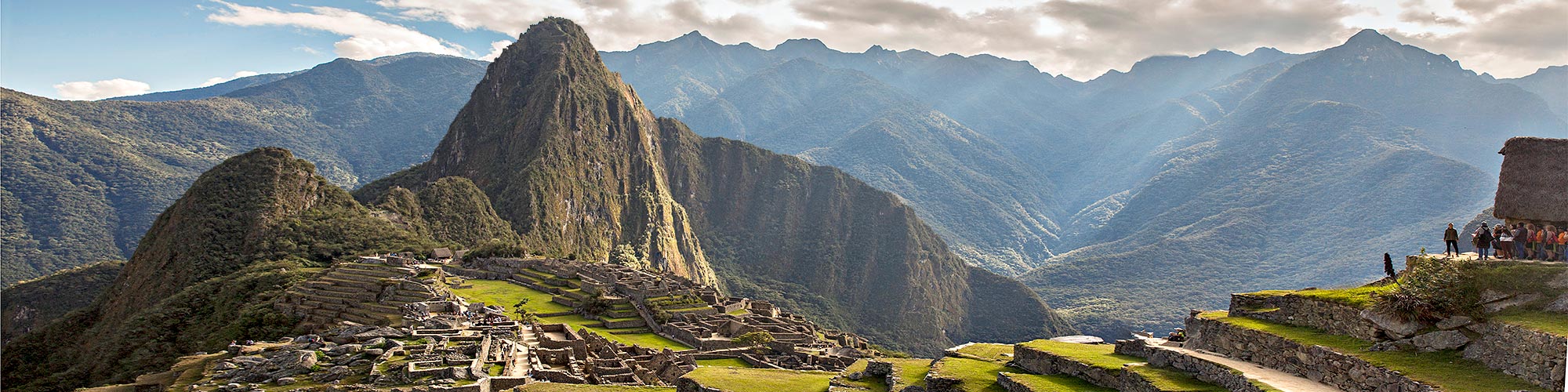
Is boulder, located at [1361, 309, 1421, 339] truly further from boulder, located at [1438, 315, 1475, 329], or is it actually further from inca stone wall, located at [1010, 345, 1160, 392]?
inca stone wall, located at [1010, 345, 1160, 392]

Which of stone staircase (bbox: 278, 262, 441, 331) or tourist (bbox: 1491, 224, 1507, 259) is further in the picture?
stone staircase (bbox: 278, 262, 441, 331)

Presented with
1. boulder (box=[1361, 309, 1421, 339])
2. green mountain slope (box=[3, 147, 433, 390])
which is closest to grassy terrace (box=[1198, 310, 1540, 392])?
boulder (box=[1361, 309, 1421, 339])

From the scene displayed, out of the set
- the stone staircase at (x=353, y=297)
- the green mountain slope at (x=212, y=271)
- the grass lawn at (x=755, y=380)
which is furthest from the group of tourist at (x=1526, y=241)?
the green mountain slope at (x=212, y=271)

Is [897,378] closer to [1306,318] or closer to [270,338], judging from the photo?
[1306,318]

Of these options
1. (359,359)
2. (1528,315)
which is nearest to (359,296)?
(359,359)

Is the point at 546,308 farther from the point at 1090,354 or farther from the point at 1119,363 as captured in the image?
the point at 1119,363

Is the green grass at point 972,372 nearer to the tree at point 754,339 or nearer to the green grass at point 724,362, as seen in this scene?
the green grass at point 724,362
